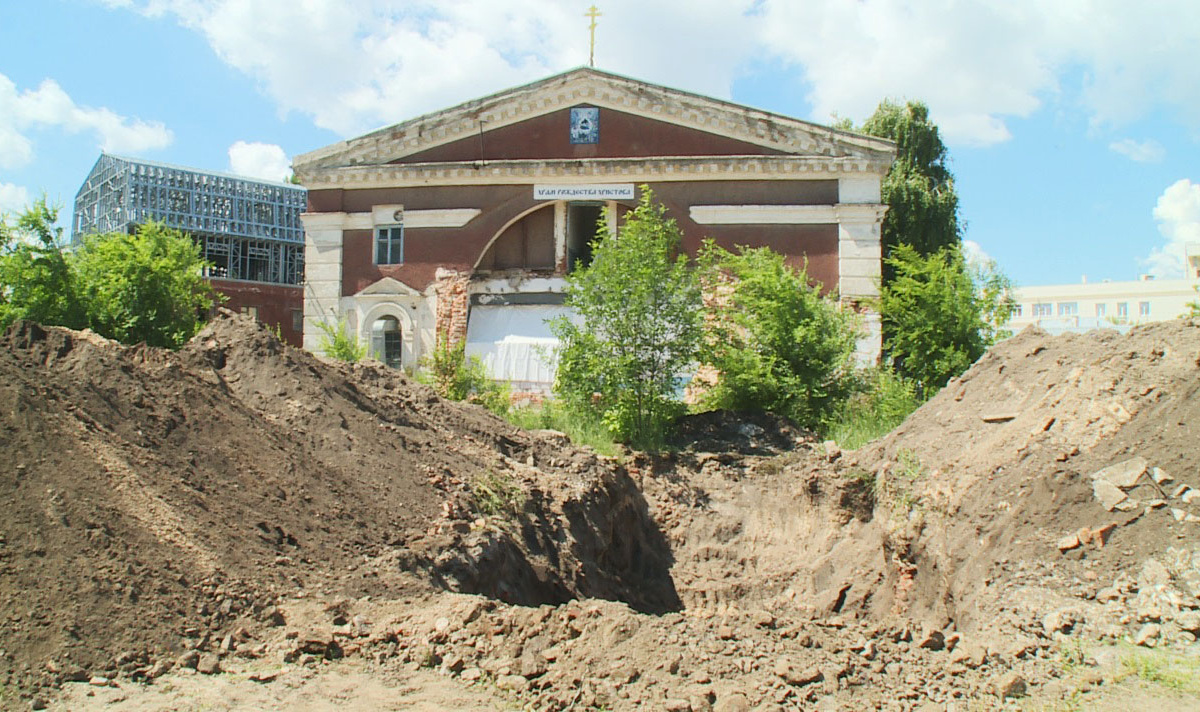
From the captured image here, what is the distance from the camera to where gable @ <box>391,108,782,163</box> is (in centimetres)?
2372

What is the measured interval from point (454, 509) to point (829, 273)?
14.6 metres

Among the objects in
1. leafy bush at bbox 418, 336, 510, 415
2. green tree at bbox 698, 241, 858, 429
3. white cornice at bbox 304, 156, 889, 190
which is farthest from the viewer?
white cornice at bbox 304, 156, 889, 190

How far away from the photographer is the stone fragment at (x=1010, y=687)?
675 centimetres

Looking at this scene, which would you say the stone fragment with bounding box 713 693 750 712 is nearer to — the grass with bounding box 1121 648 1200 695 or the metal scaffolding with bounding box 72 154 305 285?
the grass with bounding box 1121 648 1200 695

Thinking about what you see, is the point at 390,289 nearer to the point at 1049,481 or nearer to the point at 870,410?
the point at 870,410

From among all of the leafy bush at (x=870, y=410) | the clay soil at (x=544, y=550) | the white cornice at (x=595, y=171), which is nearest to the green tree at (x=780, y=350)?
the leafy bush at (x=870, y=410)

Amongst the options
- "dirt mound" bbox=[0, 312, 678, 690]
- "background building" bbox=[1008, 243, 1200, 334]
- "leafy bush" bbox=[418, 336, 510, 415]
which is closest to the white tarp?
"leafy bush" bbox=[418, 336, 510, 415]

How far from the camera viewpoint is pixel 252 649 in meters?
6.88

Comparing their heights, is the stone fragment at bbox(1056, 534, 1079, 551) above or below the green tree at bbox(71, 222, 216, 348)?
below

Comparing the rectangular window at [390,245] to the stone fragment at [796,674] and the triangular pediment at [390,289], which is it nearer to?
the triangular pediment at [390,289]

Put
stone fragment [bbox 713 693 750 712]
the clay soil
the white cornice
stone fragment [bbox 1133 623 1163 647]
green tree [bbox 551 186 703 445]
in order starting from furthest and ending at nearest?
the white cornice → green tree [bbox 551 186 703 445] → stone fragment [bbox 1133 623 1163 647] → the clay soil → stone fragment [bbox 713 693 750 712]

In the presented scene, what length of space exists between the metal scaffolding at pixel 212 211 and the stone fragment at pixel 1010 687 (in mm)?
37313

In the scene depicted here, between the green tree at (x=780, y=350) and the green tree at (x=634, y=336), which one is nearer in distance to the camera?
the green tree at (x=634, y=336)

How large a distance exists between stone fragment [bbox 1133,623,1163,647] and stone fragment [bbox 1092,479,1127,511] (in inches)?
61.3
